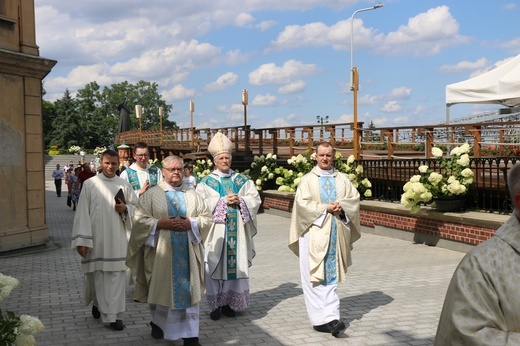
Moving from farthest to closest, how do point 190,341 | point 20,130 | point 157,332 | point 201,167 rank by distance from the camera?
point 201,167
point 20,130
point 157,332
point 190,341

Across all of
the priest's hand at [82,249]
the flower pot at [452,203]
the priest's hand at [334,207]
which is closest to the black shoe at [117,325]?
the priest's hand at [82,249]

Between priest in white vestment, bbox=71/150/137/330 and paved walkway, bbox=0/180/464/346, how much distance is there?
27cm

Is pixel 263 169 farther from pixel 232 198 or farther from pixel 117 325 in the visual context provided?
pixel 117 325

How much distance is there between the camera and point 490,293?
2.58 metres

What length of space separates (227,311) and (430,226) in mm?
6106

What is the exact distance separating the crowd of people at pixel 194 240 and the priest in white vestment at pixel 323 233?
1 cm

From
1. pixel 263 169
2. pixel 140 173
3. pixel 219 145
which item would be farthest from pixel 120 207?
pixel 263 169

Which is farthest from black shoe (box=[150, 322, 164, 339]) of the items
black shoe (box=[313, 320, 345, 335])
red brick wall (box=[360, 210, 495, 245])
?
red brick wall (box=[360, 210, 495, 245])

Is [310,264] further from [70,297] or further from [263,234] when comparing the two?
[263,234]

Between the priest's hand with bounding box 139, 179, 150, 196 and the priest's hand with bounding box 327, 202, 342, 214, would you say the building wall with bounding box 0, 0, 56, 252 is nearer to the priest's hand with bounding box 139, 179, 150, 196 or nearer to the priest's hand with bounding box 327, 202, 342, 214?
the priest's hand with bounding box 139, 179, 150, 196

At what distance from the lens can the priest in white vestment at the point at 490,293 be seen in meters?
2.55

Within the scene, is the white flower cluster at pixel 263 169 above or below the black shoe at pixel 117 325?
above

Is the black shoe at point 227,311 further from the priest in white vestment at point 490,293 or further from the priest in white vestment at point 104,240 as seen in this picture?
the priest in white vestment at point 490,293

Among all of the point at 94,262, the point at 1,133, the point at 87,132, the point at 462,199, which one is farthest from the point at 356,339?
the point at 87,132
